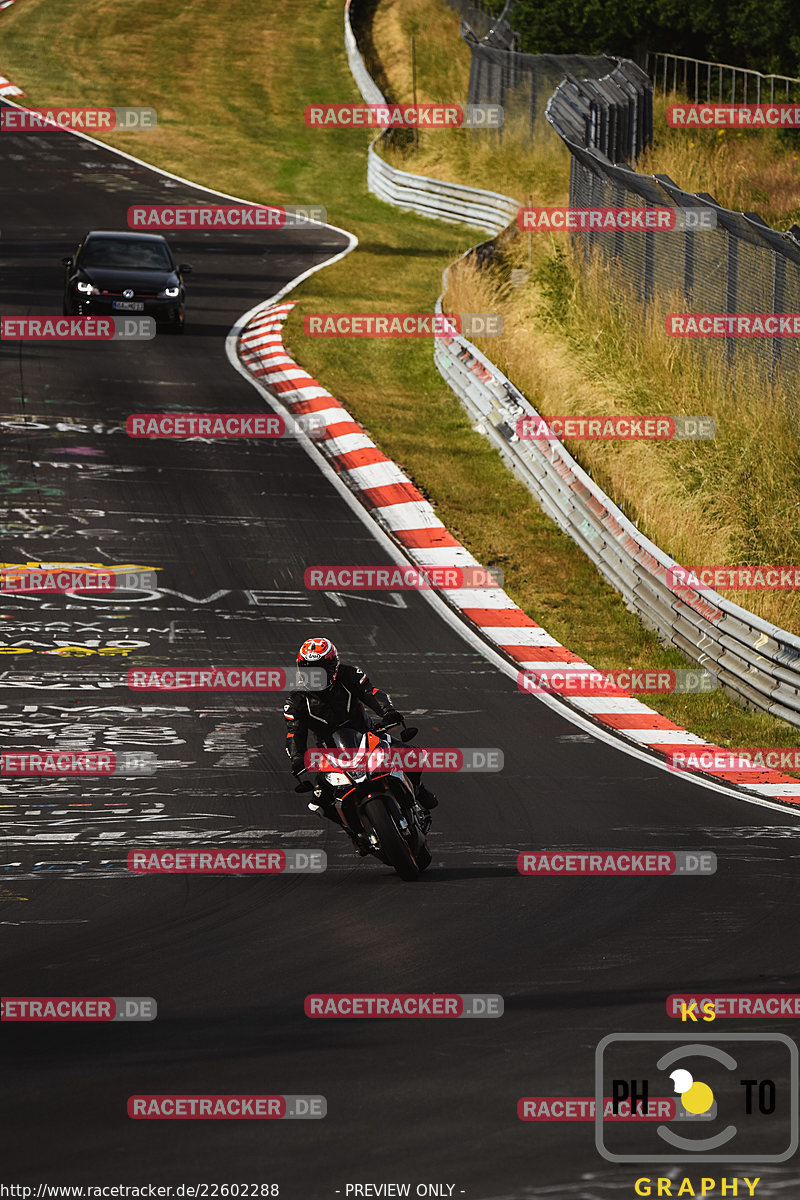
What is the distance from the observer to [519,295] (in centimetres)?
2658

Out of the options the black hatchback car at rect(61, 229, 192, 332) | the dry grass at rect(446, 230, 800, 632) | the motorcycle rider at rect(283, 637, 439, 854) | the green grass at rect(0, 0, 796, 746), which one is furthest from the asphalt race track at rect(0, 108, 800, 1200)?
the black hatchback car at rect(61, 229, 192, 332)

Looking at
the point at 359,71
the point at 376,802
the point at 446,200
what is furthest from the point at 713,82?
the point at 376,802

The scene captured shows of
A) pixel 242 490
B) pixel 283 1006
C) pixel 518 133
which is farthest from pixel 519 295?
pixel 283 1006

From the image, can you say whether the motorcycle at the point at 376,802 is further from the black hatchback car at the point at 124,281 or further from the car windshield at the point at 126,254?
the car windshield at the point at 126,254

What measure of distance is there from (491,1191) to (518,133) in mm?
37139

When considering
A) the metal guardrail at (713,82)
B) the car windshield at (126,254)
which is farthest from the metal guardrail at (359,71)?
the car windshield at (126,254)

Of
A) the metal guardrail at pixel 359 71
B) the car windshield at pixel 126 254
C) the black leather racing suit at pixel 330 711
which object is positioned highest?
the metal guardrail at pixel 359 71

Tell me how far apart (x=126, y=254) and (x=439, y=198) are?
43.3 feet

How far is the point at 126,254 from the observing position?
2747cm

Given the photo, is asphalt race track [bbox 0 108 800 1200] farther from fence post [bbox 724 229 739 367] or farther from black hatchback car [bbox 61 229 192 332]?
black hatchback car [bbox 61 229 192 332]

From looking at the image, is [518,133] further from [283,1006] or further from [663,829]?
[283,1006]

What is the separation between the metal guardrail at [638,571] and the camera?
1405 centimetres

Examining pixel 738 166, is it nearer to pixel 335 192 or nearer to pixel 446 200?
pixel 446 200

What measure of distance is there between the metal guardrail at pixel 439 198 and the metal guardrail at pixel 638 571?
1486 cm
